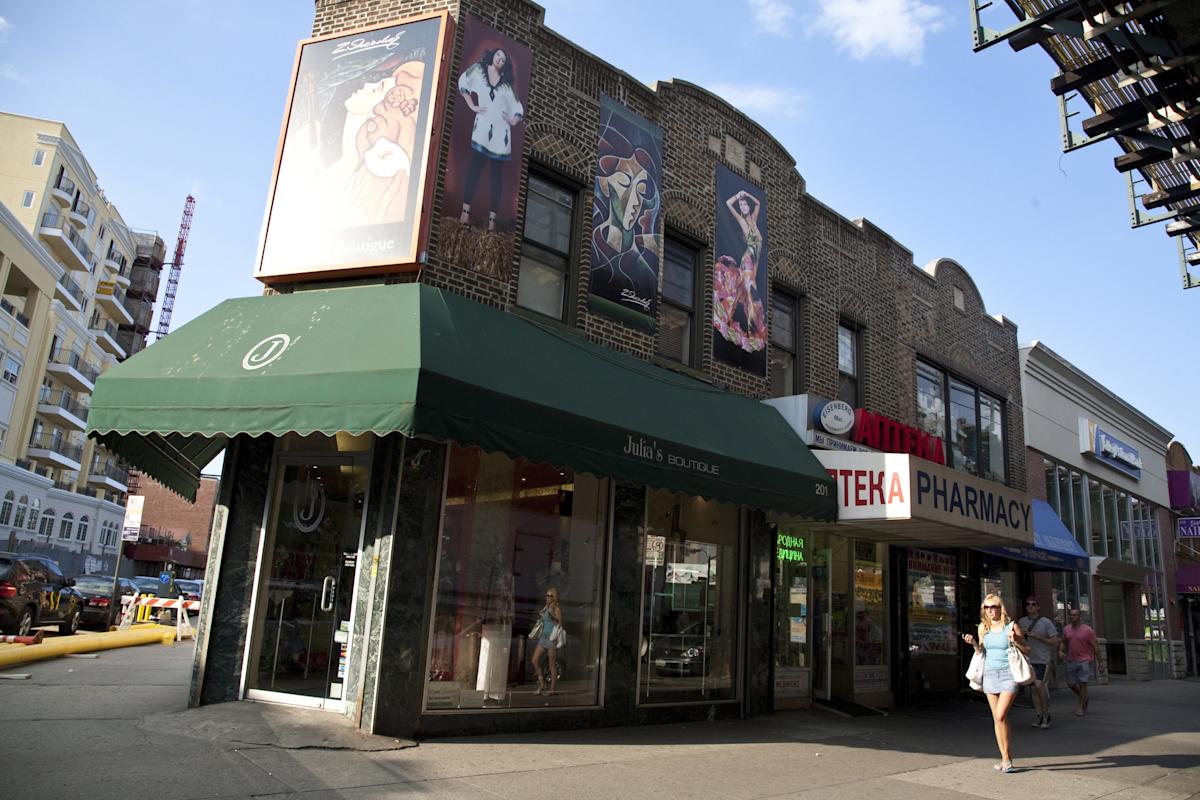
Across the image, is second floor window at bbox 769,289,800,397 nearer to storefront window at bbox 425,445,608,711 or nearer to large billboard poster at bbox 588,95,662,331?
large billboard poster at bbox 588,95,662,331

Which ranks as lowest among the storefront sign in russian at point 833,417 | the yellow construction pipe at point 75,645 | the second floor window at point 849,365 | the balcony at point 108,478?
the yellow construction pipe at point 75,645

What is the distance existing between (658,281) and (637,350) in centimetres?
107

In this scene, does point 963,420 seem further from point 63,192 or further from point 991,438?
point 63,192

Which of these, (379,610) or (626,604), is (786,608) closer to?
A: (626,604)

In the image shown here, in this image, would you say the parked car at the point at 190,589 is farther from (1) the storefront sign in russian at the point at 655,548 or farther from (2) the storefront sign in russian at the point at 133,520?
(1) the storefront sign in russian at the point at 655,548

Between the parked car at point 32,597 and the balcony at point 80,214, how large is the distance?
44.6 meters

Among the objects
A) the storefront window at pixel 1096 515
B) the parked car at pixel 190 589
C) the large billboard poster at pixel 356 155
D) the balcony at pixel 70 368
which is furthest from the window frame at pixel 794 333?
the balcony at pixel 70 368

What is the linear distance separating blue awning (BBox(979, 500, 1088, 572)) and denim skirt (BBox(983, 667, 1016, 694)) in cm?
781

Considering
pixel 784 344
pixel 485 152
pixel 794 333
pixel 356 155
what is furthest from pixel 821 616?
pixel 356 155

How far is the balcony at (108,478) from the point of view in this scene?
213ft

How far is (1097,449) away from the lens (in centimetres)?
2364

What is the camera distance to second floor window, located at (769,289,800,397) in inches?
525

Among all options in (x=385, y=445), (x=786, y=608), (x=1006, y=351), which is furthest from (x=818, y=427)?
(x=1006, y=351)

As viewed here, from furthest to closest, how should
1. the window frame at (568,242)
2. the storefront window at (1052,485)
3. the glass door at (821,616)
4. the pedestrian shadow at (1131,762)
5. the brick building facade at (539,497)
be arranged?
the storefront window at (1052,485) → the glass door at (821,616) → the window frame at (568,242) → the pedestrian shadow at (1131,762) → the brick building facade at (539,497)
